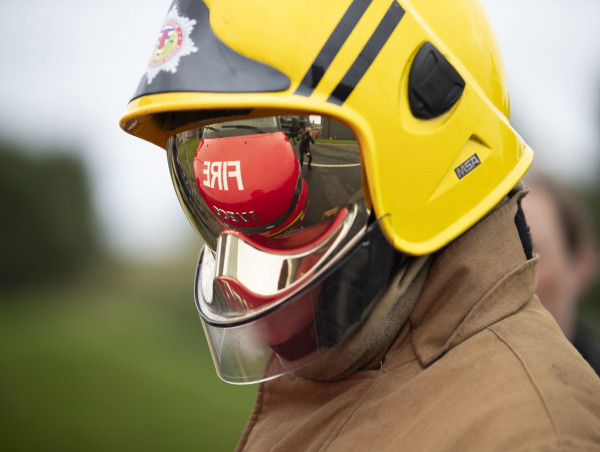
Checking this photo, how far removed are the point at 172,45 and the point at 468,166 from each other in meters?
0.75

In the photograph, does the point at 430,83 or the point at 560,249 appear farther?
the point at 560,249

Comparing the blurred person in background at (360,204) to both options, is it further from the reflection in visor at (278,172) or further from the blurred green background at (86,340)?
the blurred green background at (86,340)

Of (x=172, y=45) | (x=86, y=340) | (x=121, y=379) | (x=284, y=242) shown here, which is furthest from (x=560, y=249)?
(x=86, y=340)

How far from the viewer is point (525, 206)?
3.25 metres

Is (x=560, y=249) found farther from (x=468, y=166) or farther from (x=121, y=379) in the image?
(x=121, y=379)

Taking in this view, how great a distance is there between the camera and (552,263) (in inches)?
124

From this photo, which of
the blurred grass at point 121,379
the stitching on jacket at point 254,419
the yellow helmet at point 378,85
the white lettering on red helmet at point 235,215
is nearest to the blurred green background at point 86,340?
the blurred grass at point 121,379

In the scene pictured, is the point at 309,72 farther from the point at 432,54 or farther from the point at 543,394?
the point at 543,394

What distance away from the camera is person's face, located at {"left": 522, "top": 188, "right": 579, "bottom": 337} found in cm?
310

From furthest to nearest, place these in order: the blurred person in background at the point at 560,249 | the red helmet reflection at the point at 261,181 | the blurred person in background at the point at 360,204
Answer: the blurred person in background at the point at 560,249
the red helmet reflection at the point at 261,181
the blurred person in background at the point at 360,204

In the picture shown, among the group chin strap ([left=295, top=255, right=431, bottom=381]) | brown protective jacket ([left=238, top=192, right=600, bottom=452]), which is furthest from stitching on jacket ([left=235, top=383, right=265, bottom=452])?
chin strap ([left=295, top=255, right=431, bottom=381])

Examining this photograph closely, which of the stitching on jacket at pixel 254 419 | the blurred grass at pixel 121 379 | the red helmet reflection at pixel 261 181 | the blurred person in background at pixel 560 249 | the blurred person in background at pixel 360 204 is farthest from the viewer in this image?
the blurred grass at pixel 121 379

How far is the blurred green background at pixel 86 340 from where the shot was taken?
356 inches

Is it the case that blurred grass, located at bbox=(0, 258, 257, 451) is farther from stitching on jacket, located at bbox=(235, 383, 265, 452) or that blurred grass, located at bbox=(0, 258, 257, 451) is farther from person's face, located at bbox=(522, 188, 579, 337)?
stitching on jacket, located at bbox=(235, 383, 265, 452)
